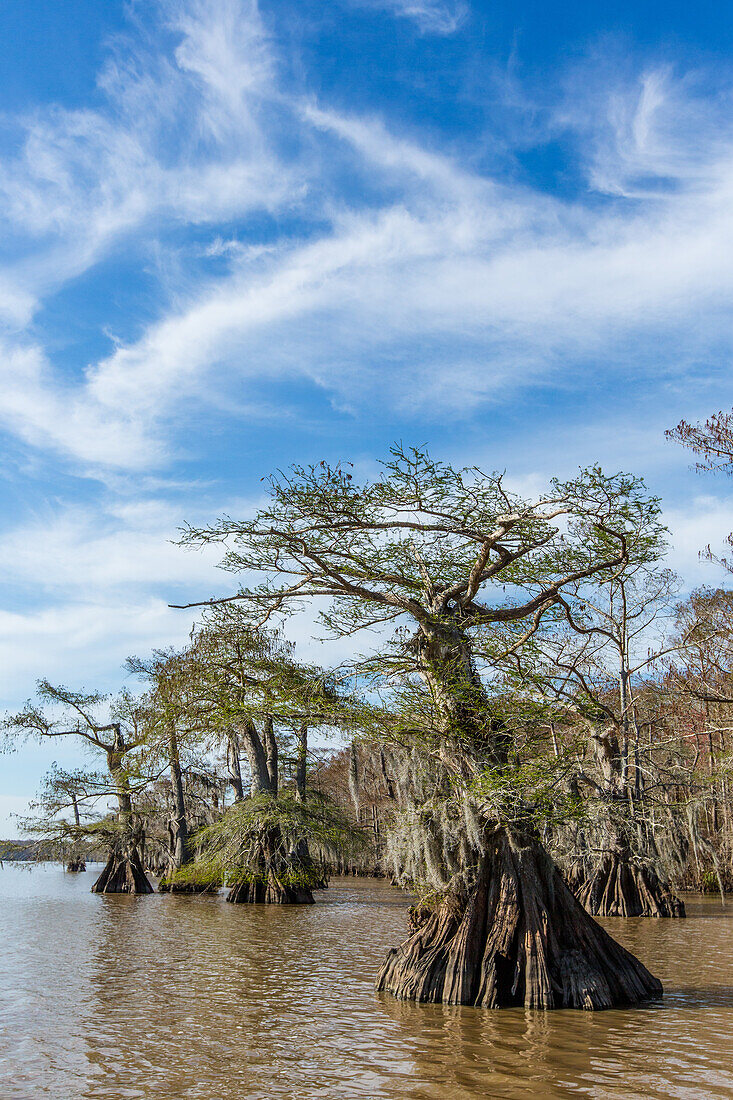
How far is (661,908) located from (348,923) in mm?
7380

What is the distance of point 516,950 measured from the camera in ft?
26.1

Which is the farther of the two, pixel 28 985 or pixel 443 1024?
pixel 28 985

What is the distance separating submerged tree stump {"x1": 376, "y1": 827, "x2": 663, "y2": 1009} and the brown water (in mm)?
238

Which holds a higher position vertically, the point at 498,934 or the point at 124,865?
the point at 498,934

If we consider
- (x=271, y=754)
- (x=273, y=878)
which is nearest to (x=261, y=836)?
(x=273, y=878)

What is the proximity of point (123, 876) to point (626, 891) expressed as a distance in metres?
18.1

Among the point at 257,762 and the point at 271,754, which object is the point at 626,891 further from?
the point at 271,754

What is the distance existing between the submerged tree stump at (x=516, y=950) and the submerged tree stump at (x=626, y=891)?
1092cm

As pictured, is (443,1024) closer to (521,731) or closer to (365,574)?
(521,731)

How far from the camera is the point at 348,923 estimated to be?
55.6 ft

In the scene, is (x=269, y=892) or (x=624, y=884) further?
(x=269, y=892)

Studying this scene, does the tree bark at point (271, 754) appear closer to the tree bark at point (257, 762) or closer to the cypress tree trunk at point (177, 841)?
the tree bark at point (257, 762)

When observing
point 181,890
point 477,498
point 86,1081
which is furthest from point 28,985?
point 181,890

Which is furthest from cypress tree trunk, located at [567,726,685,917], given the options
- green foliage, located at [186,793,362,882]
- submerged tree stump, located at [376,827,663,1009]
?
submerged tree stump, located at [376,827,663,1009]
